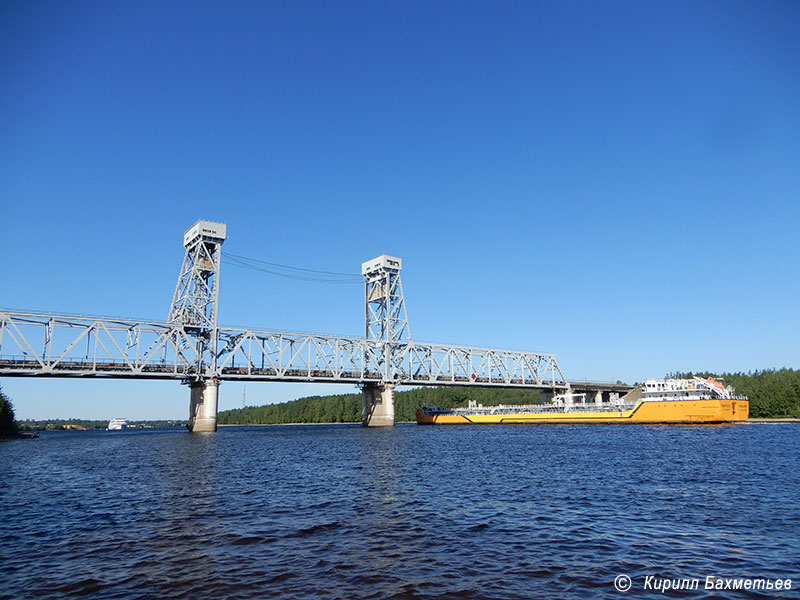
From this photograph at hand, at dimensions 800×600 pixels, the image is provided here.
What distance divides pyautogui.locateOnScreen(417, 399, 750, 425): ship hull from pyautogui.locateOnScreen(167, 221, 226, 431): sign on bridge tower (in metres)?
65.3

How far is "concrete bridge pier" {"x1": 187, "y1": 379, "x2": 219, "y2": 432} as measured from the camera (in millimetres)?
86312

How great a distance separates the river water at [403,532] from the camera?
1210 centimetres

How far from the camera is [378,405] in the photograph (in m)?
111

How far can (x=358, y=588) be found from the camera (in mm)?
11711

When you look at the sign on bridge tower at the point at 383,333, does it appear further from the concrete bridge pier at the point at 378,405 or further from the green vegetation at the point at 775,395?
the green vegetation at the point at 775,395

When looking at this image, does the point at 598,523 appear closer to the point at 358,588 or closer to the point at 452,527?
the point at 452,527

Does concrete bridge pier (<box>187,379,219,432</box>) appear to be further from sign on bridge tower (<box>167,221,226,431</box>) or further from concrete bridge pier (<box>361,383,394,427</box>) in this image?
concrete bridge pier (<box>361,383,394,427</box>)

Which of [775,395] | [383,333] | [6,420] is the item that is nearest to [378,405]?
[383,333]

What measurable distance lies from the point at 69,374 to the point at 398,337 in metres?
60.4

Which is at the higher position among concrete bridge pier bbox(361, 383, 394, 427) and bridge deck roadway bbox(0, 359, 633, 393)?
bridge deck roadway bbox(0, 359, 633, 393)

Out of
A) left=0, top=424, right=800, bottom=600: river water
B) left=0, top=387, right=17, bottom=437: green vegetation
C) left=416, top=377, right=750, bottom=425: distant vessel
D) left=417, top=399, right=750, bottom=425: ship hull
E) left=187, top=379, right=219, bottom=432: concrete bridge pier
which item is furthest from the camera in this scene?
left=0, top=387, right=17, bottom=437: green vegetation

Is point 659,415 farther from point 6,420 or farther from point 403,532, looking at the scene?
point 6,420

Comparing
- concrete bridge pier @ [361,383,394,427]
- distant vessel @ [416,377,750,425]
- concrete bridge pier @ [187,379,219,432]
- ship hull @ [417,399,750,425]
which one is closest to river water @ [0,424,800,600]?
concrete bridge pier @ [187,379,219,432]

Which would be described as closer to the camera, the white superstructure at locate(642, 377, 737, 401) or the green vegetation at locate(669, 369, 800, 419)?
the white superstructure at locate(642, 377, 737, 401)
